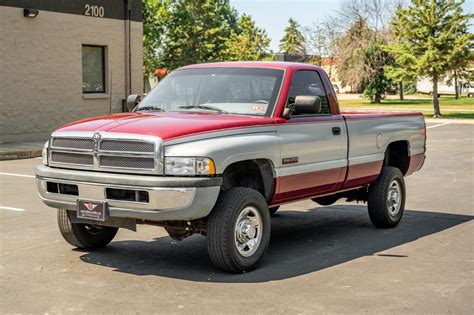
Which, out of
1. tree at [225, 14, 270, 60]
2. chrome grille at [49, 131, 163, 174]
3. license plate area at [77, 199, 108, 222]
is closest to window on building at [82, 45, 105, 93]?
chrome grille at [49, 131, 163, 174]

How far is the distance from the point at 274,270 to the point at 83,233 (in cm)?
202

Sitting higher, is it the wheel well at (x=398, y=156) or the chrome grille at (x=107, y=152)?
the chrome grille at (x=107, y=152)

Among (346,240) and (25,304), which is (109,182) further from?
(346,240)

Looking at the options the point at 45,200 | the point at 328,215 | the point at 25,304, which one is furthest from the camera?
the point at 328,215

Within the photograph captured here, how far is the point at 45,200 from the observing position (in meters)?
7.16

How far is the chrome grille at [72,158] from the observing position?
6.83 m

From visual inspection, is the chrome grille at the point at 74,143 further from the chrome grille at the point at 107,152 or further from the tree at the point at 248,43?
the tree at the point at 248,43

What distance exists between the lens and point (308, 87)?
8.25 m

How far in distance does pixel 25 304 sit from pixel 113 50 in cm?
2008

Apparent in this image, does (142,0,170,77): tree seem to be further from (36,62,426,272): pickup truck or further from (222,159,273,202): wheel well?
(222,159,273,202): wheel well

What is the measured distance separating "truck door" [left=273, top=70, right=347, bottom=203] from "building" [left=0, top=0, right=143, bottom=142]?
48.7 ft

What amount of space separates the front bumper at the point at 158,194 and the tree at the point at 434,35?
112 feet


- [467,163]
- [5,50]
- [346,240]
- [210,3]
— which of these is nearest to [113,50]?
[5,50]

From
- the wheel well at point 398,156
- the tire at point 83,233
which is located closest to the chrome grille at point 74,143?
the tire at point 83,233
